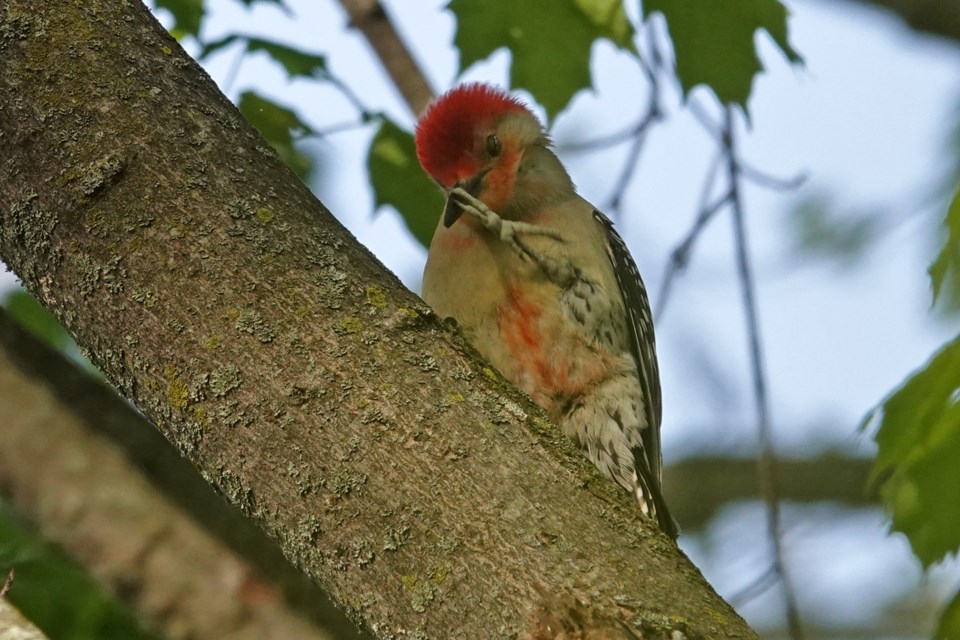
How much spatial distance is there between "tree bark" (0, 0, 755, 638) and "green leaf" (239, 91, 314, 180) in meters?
2.60

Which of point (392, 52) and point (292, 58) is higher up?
point (392, 52)

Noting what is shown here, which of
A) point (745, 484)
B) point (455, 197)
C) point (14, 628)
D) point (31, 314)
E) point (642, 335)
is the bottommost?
point (14, 628)

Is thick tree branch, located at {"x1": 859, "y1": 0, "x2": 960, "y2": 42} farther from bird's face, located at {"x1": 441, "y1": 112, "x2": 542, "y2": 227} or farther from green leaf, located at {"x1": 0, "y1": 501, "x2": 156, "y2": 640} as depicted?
green leaf, located at {"x1": 0, "y1": 501, "x2": 156, "y2": 640}

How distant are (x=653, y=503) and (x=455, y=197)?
4.65ft

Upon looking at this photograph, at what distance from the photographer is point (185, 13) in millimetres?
5273

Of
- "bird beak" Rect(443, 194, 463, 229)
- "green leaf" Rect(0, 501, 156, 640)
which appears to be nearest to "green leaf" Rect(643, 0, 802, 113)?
"bird beak" Rect(443, 194, 463, 229)

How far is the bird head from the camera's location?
480 cm

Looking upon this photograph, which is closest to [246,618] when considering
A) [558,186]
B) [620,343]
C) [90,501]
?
[90,501]

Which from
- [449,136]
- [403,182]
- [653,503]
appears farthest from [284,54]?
[653,503]

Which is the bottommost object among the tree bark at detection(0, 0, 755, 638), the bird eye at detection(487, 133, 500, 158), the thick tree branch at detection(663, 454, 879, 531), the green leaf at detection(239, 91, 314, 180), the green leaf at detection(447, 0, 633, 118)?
the tree bark at detection(0, 0, 755, 638)

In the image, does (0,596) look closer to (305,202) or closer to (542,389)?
(305,202)

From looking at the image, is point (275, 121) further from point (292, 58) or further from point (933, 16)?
point (933, 16)

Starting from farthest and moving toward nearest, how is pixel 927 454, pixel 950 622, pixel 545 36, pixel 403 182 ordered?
pixel 403 182
pixel 545 36
pixel 927 454
pixel 950 622

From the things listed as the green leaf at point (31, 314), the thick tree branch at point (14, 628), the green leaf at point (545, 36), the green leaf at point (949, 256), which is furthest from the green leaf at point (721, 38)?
the green leaf at point (31, 314)
